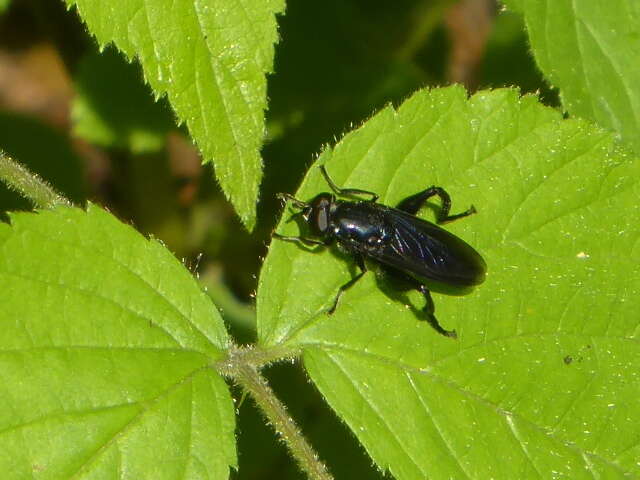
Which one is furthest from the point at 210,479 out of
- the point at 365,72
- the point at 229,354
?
the point at 365,72

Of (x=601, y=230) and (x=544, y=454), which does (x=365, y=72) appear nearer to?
(x=601, y=230)

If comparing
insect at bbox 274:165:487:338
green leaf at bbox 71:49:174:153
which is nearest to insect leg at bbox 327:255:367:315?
insect at bbox 274:165:487:338

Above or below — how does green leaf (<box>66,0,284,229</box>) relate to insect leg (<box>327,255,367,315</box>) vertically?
above

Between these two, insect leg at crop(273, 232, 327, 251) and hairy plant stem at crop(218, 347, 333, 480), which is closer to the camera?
hairy plant stem at crop(218, 347, 333, 480)

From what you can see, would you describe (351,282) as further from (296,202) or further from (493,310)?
(493,310)

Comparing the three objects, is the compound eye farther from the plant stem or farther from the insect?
the plant stem

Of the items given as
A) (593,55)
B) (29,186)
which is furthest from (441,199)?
(29,186)

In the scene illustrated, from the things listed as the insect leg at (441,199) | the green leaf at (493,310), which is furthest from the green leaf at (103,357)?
the insect leg at (441,199)
